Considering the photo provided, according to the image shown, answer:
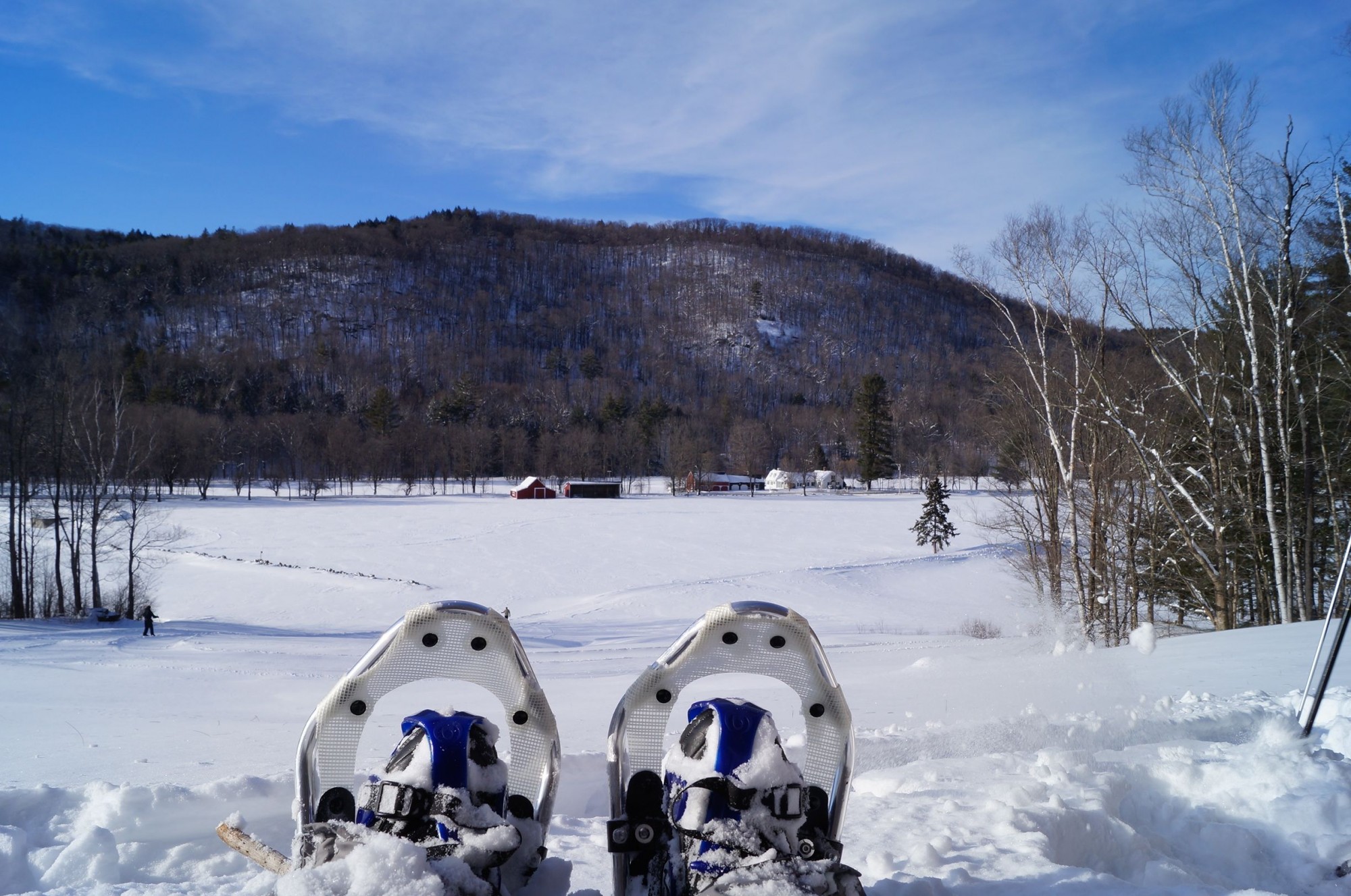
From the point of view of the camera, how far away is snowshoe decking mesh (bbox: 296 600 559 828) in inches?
96.7

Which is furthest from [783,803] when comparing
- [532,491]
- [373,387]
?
[373,387]

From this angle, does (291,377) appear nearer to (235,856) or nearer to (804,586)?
(804,586)

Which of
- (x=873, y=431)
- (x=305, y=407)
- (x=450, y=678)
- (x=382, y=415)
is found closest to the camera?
(x=450, y=678)

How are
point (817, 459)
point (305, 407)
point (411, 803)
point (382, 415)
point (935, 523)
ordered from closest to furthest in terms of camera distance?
point (411, 803) → point (935, 523) → point (817, 459) → point (382, 415) → point (305, 407)

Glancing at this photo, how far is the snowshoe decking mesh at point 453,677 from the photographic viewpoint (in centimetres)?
246

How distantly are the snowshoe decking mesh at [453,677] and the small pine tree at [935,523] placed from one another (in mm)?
38374

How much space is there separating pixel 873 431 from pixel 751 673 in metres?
86.5

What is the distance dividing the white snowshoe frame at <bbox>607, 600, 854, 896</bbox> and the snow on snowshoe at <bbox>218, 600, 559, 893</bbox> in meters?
0.32

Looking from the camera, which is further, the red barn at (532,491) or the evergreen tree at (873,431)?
the evergreen tree at (873,431)

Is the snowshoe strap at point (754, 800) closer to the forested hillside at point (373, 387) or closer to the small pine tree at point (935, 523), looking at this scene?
the forested hillside at point (373, 387)

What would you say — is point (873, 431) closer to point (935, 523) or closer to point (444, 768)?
point (935, 523)

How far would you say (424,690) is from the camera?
832 cm

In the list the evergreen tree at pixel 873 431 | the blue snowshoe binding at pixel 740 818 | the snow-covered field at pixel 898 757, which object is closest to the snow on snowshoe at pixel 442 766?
the snow-covered field at pixel 898 757

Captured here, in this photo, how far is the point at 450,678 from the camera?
247 centimetres
